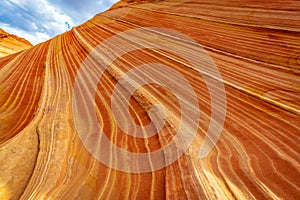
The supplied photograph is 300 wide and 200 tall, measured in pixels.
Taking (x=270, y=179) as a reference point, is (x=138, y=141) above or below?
above

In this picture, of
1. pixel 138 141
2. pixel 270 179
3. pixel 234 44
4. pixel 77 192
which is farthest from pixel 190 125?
pixel 234 44

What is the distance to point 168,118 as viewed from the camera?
66.2 inches

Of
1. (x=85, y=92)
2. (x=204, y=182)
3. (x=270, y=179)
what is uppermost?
(x=85, y=92)

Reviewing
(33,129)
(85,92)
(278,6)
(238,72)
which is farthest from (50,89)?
(278,6)

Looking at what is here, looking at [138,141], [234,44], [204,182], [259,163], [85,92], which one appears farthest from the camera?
[234,44]

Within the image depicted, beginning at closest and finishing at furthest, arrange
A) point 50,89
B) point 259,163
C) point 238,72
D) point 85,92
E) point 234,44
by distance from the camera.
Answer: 1. point 259,163
2. point 238,72
3. point 85,92
4. point 50,89
5. point 234,44

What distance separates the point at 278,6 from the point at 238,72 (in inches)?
71.7

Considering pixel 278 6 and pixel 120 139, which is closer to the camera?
pixel 120 139

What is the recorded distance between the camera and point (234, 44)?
286 cm

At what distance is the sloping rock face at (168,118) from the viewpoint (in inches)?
45.7

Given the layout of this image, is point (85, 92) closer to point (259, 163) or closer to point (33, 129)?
point (33, 129)

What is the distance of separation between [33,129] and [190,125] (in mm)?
1190

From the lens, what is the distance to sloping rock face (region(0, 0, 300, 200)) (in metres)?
1.16

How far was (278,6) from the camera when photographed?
3.33m
